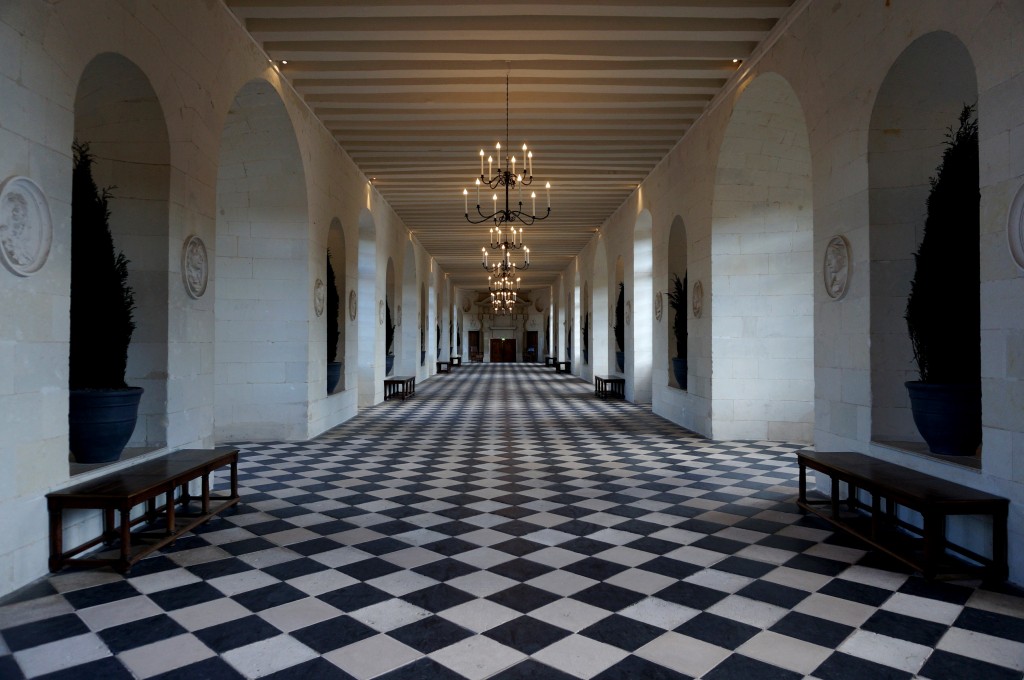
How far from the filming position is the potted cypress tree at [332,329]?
818cm

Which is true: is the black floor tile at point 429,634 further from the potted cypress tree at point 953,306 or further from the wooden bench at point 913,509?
the potted cypress tree at point 953,306

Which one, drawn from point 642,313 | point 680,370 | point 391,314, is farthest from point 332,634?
point 391,314

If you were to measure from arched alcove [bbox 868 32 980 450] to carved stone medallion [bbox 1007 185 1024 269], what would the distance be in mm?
1276

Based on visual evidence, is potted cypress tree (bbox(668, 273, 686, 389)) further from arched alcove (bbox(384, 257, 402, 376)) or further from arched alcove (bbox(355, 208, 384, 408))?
arched alcove (bbox(384, 257, 402, 376))

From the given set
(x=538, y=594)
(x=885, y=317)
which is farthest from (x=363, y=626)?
(x=885, y=317)

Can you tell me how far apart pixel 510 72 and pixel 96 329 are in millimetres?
4414

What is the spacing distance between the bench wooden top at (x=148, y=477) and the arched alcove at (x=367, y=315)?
691 centimetres

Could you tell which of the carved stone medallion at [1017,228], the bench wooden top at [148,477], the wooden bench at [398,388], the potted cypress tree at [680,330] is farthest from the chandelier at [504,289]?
the carved stone medallion at [1017,228]

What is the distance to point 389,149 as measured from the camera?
8.77 meters

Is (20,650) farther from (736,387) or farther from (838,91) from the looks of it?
(736,387)

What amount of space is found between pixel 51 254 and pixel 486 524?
280 centimetres

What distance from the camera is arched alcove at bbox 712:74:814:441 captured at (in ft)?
23.8

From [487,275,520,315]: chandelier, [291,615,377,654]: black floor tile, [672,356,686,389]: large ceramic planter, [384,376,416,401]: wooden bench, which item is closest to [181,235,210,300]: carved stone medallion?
[291,615,377,654]: black floor tile

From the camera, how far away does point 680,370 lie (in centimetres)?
850
